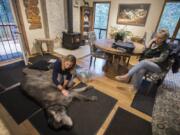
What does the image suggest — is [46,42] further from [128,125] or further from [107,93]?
[128,125]

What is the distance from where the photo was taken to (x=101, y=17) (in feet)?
16.7

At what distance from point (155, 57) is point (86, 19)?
392 cm

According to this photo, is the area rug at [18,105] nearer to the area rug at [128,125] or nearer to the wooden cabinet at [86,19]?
the area rug at [128,125]

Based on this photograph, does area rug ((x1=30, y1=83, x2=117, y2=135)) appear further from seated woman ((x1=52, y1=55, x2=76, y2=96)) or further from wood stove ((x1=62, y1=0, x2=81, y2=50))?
wood stove ((x1=62, y1=0, x2=81, y2=50))

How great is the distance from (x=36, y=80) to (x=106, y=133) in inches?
59.5

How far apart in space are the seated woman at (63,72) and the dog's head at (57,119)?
0.34 metres

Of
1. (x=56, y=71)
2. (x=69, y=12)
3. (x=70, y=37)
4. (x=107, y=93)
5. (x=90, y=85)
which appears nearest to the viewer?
(x=56, y=71)

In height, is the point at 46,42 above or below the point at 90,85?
above

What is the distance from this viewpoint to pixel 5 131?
1.25 m

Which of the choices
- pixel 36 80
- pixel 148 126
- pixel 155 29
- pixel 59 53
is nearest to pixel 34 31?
pixel 59 53

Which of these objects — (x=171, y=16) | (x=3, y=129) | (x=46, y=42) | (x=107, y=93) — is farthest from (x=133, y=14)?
(x=3, y=129)

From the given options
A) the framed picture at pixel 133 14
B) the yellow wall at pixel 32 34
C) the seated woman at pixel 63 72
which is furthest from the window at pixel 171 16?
the yellow wall at pixel 32 34

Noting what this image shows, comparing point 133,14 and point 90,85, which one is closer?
point 90,85

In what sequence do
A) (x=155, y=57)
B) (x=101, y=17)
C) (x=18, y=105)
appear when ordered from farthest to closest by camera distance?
1. (x=101, y=17)
2. (x=155, y=57)
3. (x=18, y=105)
